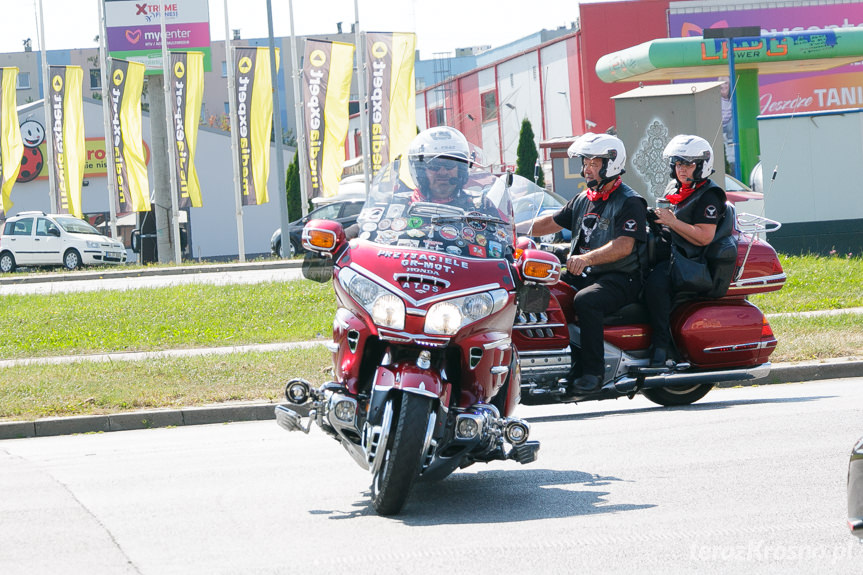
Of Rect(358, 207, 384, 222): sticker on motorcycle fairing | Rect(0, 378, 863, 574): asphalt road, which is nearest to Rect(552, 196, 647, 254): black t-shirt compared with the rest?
Rect(0, 378, 863, 574): asphalt road

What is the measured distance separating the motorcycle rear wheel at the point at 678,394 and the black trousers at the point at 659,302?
82 cm

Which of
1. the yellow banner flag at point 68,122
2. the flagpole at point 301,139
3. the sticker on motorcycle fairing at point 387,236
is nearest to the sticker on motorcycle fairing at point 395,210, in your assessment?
the sticker on motorcycle fairing at point 387,236

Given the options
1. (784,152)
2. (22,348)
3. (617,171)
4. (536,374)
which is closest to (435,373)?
(536,374)

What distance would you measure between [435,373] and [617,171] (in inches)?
133

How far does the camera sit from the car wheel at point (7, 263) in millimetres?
35156

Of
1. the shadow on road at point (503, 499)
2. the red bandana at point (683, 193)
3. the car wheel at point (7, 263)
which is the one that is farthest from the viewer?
the car wheel at point (7, 263)

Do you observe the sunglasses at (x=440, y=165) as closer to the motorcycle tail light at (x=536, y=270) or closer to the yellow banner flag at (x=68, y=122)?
the motorcycle tail light at (x=536, y=270)

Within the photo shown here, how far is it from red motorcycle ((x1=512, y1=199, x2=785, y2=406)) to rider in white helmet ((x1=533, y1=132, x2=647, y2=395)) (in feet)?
0.42

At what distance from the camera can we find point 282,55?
7481 centimetres

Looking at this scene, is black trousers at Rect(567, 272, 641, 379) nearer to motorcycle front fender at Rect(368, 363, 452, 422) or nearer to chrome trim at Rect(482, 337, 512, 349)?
chrome trim at Rect(482, 337, 512, 349)

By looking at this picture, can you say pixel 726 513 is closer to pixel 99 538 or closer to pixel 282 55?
pixel 99 538

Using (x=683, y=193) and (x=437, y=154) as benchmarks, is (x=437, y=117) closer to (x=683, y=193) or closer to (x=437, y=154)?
(x=683, y=193)

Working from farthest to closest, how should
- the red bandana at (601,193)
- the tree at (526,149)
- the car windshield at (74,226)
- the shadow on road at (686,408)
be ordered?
the tree at (526,149), the car windshield at (74,226), the shadow on road at (686,408), the red bandana at (601,193)

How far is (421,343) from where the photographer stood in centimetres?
573
